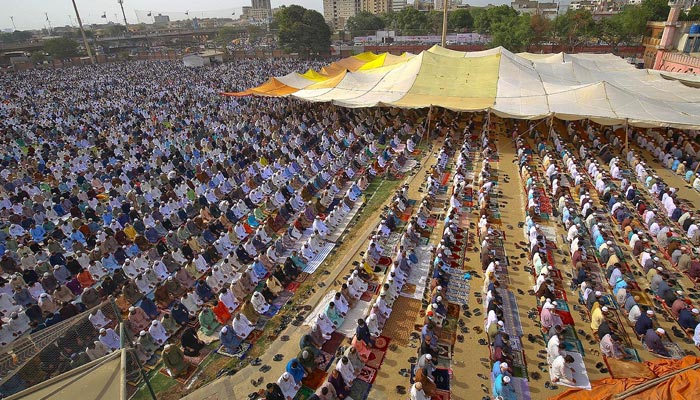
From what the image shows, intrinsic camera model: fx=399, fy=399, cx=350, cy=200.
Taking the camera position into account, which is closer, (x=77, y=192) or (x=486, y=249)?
(x=486, y=249)

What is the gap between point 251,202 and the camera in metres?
14.6

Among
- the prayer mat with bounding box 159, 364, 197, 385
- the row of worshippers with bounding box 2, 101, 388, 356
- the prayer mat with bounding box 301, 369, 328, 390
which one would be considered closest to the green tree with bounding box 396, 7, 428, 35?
the row of worshippers with bounding box 2, 101, 388, 356

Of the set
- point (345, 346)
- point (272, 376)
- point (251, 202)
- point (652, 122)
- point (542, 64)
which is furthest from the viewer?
point (542, 64)

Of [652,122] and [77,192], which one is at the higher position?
[652,122]

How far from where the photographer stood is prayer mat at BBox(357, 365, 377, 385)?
7630mm

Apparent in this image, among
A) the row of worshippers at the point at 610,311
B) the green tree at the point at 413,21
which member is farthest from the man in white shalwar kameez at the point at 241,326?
the green tree at the point at 413,21

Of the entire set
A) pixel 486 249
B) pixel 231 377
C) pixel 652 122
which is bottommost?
pixel 231 377

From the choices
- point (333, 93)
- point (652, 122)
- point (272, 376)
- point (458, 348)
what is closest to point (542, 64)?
point (652, 122)

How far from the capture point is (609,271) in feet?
32.5

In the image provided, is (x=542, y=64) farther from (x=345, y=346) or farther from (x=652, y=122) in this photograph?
(x=345, y=346)

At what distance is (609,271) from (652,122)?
33.4 ft

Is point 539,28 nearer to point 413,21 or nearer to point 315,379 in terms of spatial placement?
point 413,21

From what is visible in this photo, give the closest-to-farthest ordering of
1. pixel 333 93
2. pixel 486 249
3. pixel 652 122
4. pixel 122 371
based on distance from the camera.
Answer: pixel 122 371 → pixel 486 249 → pixel 652 122 → pixel 333 93

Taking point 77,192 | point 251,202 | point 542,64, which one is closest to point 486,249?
point 251,202
